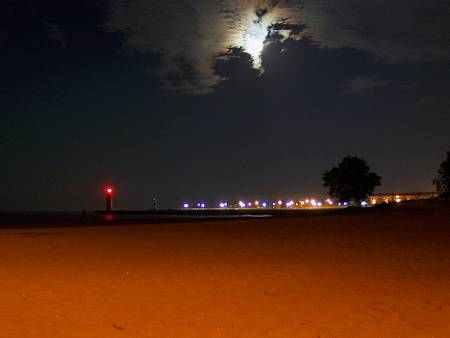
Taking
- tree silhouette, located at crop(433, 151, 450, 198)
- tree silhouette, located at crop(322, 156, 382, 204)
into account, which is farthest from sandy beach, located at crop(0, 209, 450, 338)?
tree silhouette, located at crop(322, 156, 382, 204)

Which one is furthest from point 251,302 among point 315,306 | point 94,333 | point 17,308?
point 17,308

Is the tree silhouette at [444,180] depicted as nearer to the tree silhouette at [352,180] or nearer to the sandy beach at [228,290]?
the tree silhouette at [352,180]

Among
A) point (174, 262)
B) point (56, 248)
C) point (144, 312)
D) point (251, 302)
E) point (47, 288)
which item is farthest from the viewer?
point (56, 248)

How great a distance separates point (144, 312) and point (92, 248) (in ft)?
37.6

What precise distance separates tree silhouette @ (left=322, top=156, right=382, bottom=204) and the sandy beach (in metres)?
82.0

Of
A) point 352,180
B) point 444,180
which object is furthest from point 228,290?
point 352,180

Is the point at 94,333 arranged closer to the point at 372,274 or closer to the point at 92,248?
the point at 372,274

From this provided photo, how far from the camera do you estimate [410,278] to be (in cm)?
1223

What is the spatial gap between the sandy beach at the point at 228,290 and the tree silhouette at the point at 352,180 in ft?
269

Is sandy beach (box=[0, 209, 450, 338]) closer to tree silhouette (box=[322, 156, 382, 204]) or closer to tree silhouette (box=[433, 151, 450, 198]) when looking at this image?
tree silhouette (box=[433, 151, 450, 198])

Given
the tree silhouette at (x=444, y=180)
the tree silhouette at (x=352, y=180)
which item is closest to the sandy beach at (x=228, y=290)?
the tree silhouette at (x=444, y=180)

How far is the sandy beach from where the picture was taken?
7949 millimetres

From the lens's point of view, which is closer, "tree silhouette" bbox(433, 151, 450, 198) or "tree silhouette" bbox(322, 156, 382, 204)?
"tree silhouette" bbox(433, 151, 450, 198)

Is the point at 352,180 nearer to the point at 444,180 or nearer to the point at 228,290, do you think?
the point at 444,180
